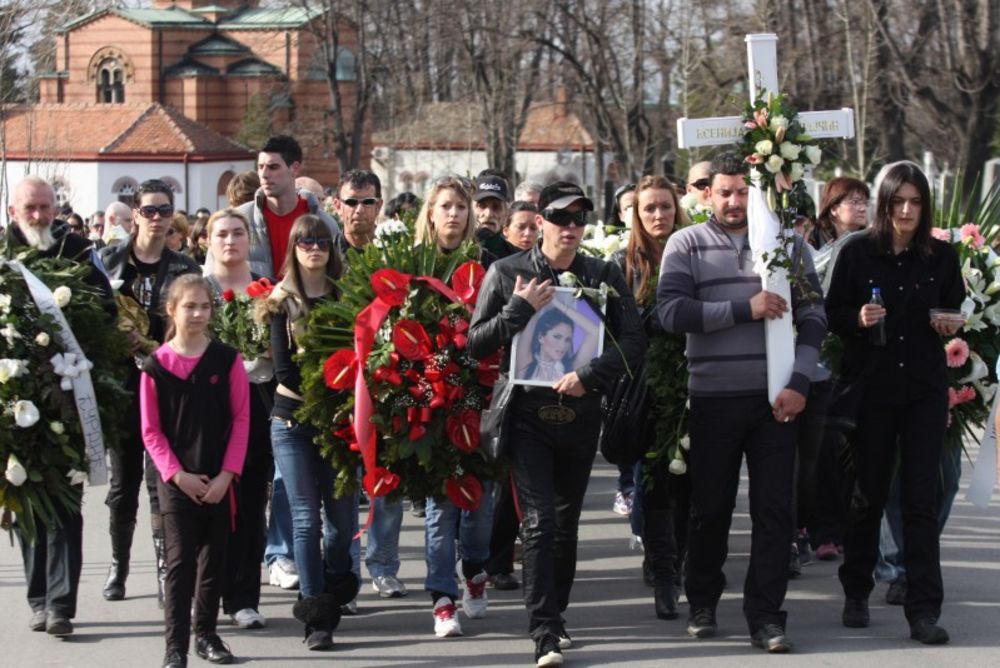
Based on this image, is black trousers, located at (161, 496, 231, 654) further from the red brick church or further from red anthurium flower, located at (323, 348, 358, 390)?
the red brick church

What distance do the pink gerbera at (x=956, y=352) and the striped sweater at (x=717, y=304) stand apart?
3.63 feet

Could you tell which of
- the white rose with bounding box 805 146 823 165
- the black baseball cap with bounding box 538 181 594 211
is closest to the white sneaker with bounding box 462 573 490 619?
the black baseball cap with bounding box 538 181 594 211

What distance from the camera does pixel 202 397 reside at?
23.6 ft

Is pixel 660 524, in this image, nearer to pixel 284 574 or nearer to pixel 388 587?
pixel 388 587

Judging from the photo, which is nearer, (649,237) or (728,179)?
(728,179)

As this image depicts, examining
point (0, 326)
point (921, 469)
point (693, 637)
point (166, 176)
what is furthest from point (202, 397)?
point (166, 176)

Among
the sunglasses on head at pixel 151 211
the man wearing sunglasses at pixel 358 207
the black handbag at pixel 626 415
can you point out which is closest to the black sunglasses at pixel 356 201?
the man wearing sunglasses at pixel 358 207

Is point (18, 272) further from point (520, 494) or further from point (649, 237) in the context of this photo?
point (649, 237)

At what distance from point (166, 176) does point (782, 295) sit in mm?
64278

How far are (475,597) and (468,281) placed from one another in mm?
1698

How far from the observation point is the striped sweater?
7398 mm

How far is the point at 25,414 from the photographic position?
7.32m

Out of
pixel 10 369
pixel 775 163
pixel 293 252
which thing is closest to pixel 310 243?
pixel 293 252

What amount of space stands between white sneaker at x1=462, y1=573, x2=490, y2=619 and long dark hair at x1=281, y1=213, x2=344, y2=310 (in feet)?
5.64
